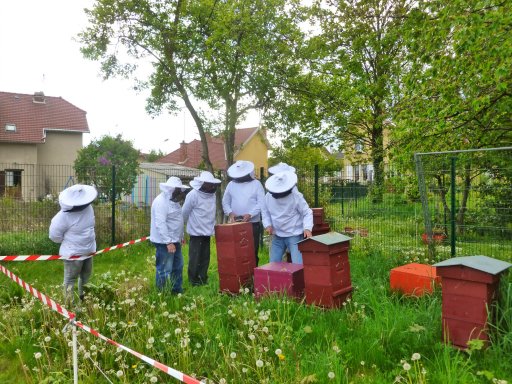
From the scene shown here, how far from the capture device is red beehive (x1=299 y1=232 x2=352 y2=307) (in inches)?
171

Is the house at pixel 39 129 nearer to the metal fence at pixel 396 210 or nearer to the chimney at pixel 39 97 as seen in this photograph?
the chimney at pixel 39 97

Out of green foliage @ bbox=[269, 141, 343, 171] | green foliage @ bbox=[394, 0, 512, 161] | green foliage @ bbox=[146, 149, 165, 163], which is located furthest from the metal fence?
green foliage @ bbox=[146, 149, 165, 163]

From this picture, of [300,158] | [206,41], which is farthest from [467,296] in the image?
[300,158]

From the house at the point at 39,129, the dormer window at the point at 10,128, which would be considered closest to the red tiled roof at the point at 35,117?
the house at the point at 39,129

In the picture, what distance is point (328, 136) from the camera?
18219 millimetres

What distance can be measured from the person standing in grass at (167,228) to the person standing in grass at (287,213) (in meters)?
1.22

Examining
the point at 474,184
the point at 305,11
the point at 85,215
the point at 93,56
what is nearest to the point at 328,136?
the point at 305,11

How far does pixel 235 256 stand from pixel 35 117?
102 feet

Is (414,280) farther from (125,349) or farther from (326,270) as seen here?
(125,349)

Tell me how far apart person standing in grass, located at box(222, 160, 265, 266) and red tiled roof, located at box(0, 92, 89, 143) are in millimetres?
26739

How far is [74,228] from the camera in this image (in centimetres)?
535

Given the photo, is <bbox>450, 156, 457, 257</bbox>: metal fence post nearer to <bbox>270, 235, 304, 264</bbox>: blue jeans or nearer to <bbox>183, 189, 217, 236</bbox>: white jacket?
<bbox>270, 235, 304, 264</bbox>: blue jeans

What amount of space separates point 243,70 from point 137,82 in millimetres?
4489

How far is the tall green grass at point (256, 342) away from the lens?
10.5ft
